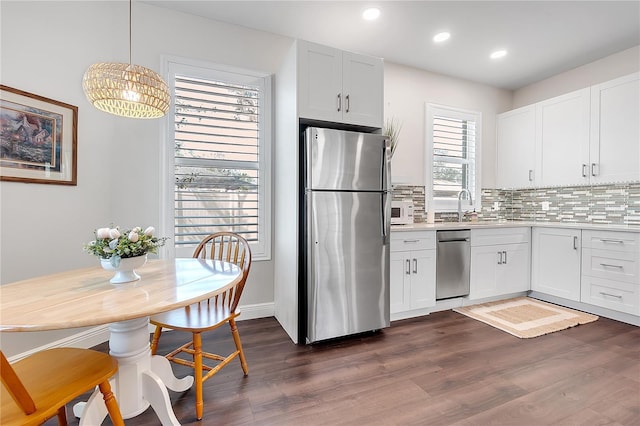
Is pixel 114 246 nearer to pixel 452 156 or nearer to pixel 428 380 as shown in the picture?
pixel 428 380

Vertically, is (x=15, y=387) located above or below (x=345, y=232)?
below

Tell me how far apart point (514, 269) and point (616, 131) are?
70.2 inches

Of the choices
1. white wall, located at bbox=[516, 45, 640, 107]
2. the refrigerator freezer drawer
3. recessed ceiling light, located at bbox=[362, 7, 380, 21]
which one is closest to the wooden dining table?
the refrigerator freezer drawer

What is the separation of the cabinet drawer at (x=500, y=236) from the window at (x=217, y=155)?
2335 mm

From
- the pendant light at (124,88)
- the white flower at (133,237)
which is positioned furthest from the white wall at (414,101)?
the white flower at (133,237)

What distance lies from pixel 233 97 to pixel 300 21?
97cm

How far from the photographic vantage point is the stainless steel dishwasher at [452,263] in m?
3.11

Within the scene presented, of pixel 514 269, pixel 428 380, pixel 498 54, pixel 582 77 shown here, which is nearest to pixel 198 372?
pixel 428 380

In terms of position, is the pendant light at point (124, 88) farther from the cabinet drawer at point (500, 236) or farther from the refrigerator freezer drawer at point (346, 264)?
the cabinet drawer at point (500, 236)

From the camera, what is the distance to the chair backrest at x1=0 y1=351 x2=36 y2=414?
0.82 m

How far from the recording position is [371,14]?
2.70 meters

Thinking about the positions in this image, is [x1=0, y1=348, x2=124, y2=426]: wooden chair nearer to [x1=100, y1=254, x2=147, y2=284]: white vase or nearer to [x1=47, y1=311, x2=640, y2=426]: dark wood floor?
[x1=100, y1=254, x2=147, y2=284]: white vase

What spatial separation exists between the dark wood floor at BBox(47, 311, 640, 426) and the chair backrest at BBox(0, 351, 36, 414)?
80 centimetres

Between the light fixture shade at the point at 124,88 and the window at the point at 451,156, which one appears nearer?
the light fixture shade at the point at 124,88
